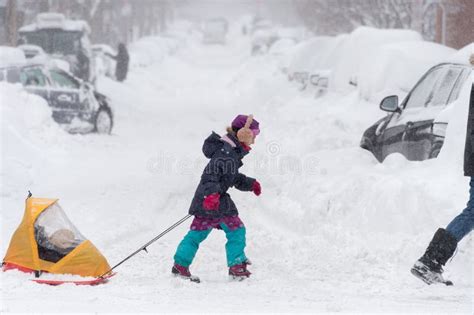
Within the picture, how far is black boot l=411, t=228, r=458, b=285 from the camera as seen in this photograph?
249 inches

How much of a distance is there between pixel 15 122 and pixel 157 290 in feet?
24.9

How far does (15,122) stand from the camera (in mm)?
13125

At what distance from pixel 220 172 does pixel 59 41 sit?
19.7 m

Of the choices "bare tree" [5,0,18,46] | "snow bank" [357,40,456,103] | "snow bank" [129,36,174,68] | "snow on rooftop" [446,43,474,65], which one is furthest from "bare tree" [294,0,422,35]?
"snow on rooftop" [446,43,474,65]

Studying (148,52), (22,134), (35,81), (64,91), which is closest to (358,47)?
(64,91)

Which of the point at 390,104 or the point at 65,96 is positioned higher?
the point at 390,104

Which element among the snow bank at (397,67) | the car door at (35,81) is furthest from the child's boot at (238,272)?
the car door at (35,81)

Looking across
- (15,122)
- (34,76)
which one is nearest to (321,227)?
(15,122)

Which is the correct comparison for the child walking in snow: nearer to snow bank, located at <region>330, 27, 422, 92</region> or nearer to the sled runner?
the sled runner

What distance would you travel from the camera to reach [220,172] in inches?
263

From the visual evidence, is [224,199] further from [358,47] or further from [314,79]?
[314,79]

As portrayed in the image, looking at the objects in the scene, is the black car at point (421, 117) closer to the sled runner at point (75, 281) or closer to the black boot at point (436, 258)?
the black boot at point (436, 258)

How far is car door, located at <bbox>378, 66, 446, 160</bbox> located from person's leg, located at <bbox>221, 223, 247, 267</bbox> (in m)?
3.20

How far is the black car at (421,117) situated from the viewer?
29.0 feet
